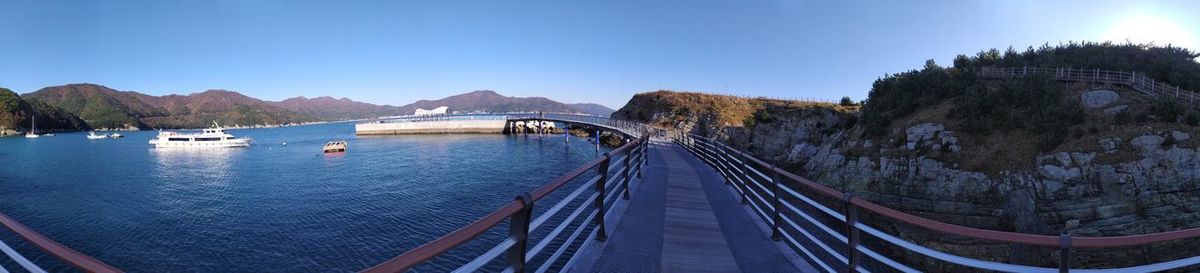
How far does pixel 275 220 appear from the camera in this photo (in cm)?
1892

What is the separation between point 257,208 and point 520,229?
79.2 ft

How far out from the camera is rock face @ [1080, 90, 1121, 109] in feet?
66.0

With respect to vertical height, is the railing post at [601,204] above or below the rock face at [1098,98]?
below

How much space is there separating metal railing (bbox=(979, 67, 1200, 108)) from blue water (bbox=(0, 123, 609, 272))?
28099mm

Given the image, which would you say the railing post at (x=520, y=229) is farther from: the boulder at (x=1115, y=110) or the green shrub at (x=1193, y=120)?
the boulder at (x=1115, y=110)

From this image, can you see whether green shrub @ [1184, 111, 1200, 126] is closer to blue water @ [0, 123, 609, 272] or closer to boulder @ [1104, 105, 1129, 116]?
boulder @ [1104, 105, 1129, 116]

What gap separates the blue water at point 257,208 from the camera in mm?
14578

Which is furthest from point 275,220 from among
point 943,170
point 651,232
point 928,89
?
point 928,89

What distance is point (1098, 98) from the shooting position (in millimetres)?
20516

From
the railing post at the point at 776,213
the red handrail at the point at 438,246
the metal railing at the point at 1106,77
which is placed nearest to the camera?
the red handrail at the point at 438,246

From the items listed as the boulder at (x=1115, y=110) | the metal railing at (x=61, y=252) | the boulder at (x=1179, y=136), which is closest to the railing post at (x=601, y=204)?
the metal railing at (x=61, y=252)

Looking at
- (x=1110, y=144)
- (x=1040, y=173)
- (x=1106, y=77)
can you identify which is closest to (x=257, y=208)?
(x=1040, y=173)

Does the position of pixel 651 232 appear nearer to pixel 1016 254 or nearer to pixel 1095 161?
pixel 1016 254

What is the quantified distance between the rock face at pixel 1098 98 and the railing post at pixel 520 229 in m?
27.2
